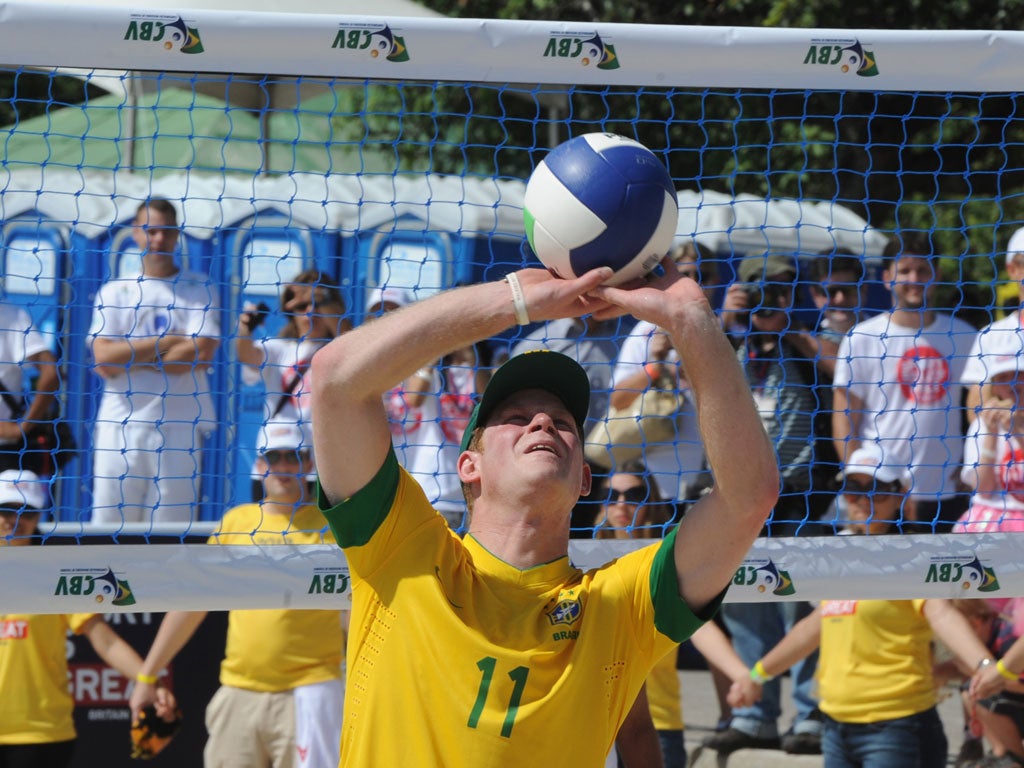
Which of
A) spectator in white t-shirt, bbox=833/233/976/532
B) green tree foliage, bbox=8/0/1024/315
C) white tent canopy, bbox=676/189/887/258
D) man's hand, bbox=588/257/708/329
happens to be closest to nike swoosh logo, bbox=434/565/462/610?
man's hand, bbox=588/257/708/329

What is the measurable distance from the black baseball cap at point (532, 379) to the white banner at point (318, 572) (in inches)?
30.1

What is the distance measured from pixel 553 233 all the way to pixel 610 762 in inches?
64.6

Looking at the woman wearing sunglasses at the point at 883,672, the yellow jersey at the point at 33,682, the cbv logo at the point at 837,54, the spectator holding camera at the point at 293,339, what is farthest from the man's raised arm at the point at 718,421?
the yellow jersey at the point at 33,682

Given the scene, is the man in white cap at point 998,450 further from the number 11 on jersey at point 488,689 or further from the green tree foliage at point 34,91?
the green tree foliage at point 34,91

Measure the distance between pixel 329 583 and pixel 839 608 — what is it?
8.98ft

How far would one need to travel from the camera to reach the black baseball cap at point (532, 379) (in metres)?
3.51

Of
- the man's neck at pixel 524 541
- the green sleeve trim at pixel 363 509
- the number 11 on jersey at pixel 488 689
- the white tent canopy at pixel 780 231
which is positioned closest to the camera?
A: the number 11 on jersey at pixel 488 689

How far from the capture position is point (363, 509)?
126 inches

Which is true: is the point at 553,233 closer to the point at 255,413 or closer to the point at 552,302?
the point at 552,302

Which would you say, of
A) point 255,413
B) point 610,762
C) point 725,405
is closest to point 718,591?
point 725,405

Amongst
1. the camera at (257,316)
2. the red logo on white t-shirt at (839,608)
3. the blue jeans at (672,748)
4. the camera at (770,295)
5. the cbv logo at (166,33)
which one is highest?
the cbv logo at (166,33)

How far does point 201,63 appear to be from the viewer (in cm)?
400

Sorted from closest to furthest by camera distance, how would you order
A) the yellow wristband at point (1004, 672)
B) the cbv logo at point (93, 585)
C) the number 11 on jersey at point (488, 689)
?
1. the number 11 on jersey at point (488, 689)
2. the cbv logo at point (93, 585)
3. the yellow wristband at point (1004, 672)

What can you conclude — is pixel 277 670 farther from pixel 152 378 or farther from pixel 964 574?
Result: pixel 964 574
